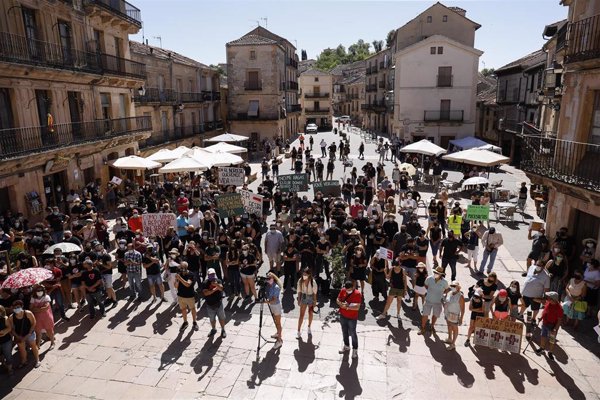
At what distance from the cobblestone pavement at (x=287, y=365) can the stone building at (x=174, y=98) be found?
21.9m

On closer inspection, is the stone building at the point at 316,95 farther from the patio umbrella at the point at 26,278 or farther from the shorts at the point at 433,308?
the patio umbrella at the point at 26,278

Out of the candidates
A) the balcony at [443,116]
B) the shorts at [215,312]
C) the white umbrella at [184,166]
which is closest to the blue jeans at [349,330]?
the shorts at [215,312]

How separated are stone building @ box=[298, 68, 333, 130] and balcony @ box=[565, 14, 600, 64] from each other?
225 ft

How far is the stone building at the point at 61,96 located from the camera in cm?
1611

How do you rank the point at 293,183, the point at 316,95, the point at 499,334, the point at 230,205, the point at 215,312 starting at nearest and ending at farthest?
the point at 499,334 < the point at 215,312 < the point at 230,205 < the point at 293,183 < the point at 316,95

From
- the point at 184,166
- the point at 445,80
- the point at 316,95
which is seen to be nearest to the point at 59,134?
the point at 184,166

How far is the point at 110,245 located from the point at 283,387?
9.99 metres

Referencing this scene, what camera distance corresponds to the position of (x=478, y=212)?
1444 centimetres

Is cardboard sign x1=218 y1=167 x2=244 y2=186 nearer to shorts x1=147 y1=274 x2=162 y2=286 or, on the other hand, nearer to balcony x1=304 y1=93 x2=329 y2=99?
shorts x1=147 y1=274 x2=162 y2=286

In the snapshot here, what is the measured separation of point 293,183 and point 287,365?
991cm

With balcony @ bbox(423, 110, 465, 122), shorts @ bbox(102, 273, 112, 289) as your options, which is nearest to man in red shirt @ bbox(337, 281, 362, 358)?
shorts @ bbox(102, 273, 112, 289)

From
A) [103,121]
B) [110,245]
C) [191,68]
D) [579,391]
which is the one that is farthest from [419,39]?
[579,391]

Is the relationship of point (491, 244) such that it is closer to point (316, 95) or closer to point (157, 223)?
point (157, 223)

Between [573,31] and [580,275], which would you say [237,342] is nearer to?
[580,275]
